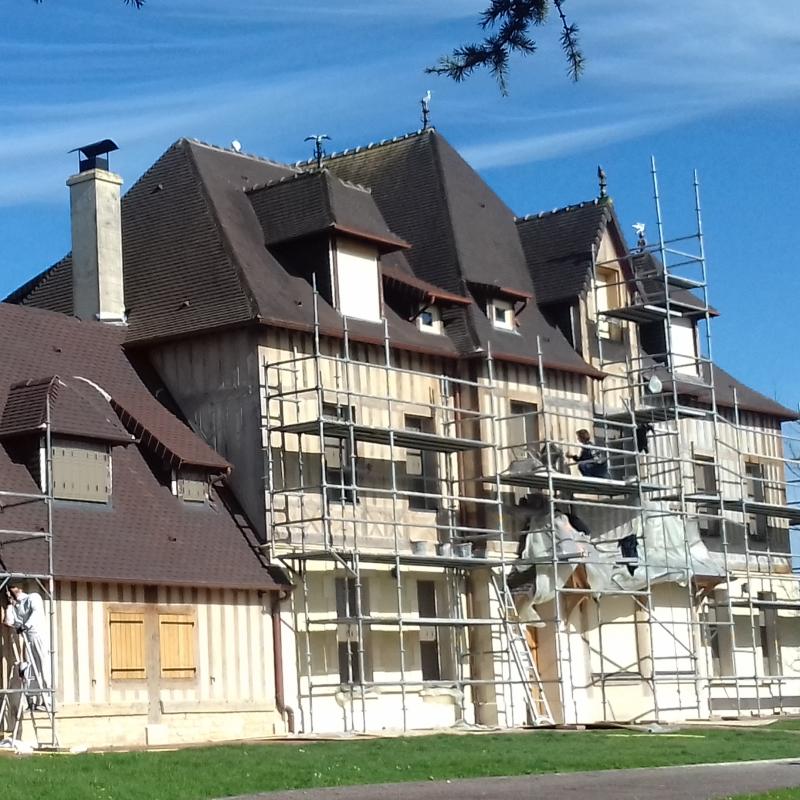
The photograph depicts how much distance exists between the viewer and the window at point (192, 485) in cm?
2848

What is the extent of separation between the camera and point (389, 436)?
99.2ft

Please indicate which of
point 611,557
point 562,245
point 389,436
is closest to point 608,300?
point 562,245

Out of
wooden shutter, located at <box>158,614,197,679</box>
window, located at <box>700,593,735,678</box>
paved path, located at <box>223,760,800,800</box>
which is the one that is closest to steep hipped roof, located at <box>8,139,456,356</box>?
wooden shutter, located at <box>158,614,197,679</box>

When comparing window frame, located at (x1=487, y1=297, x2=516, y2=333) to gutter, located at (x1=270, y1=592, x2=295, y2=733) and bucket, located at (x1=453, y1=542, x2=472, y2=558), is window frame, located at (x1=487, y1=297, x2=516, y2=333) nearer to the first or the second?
Answer: bucket, located at (x1=453, y1=542, x2=472, y2=558)

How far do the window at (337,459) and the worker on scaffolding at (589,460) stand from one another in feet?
16.0

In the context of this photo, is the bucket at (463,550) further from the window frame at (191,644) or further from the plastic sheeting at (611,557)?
the window frame at (191,644)

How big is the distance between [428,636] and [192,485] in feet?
18.3

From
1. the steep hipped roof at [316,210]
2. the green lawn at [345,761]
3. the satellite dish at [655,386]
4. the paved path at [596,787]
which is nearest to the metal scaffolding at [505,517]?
the satellite dish at [655,386]

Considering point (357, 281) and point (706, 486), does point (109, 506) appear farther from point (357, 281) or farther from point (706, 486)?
point (706, 486)

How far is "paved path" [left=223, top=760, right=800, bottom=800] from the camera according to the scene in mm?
16359

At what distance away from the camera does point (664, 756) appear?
21391 mm

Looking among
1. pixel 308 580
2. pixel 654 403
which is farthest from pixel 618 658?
pixel 308 580

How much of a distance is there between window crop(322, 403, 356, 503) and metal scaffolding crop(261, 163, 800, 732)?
0.04 meters

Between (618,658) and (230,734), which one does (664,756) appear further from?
(618,658)
